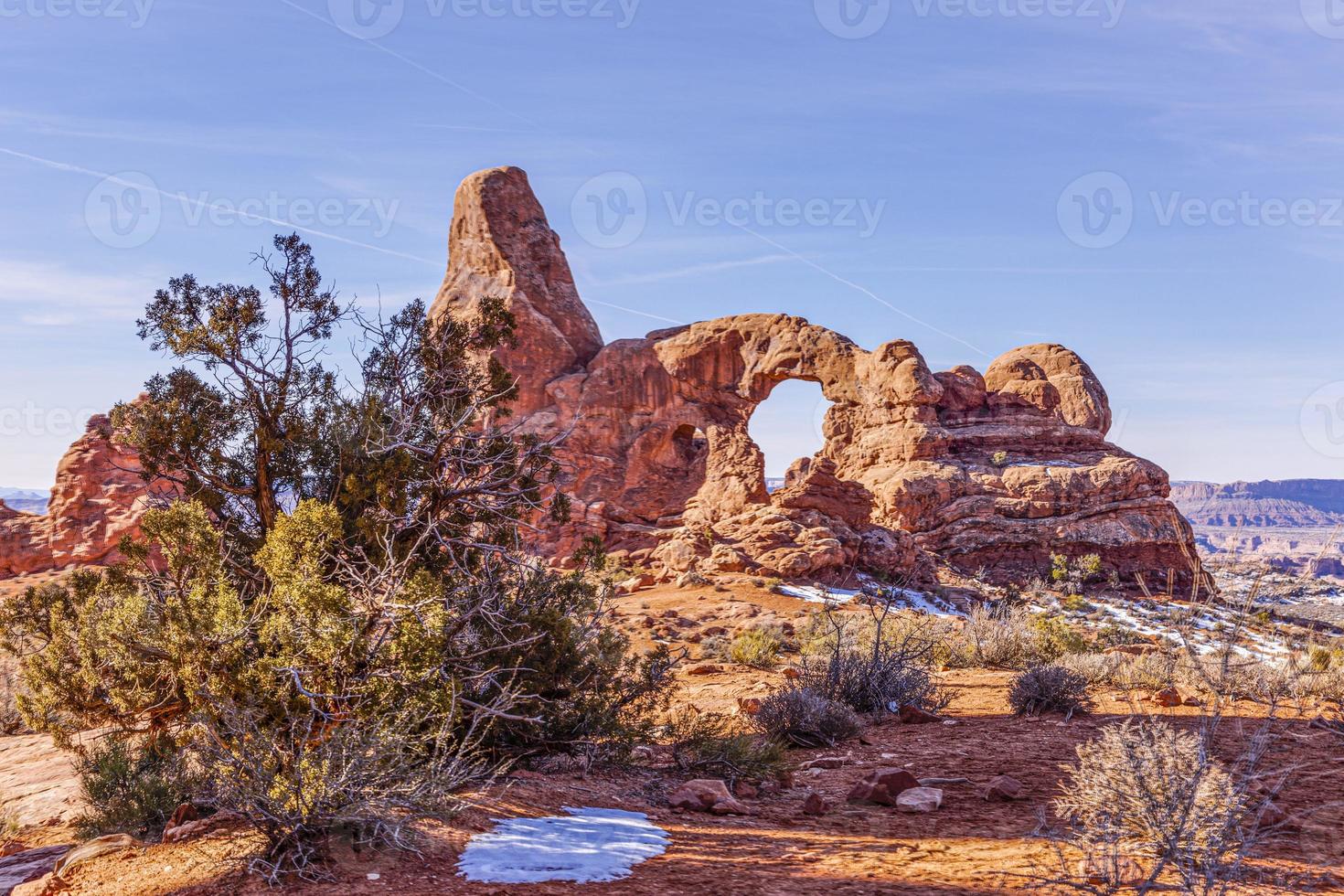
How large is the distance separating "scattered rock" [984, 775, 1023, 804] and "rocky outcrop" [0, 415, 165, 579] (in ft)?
123

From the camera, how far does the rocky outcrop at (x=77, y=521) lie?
117 feet

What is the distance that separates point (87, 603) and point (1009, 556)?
2790 centimetres

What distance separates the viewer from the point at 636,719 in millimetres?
7527

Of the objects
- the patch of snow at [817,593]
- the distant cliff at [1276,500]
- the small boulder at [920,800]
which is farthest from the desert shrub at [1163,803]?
the distant cliff at [1276,500]

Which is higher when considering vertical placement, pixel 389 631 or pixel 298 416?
pixel 298 416

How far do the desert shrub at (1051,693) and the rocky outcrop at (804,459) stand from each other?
14.1m

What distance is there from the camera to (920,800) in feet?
19.2

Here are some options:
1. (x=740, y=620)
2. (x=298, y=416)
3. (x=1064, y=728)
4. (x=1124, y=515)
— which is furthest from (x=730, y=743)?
(x=1124, y=515)

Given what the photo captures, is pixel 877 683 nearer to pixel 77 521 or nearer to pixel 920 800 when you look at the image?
pixel 920 800

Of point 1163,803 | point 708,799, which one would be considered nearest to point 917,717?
point 708,799

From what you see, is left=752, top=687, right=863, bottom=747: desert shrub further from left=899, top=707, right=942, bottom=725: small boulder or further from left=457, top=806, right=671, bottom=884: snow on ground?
left=457, top=806, right=671, bottom=884: snow on ground

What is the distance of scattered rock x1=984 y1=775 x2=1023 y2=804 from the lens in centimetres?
592

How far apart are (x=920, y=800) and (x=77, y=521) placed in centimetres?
4010

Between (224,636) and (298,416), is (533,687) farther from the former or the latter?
(298,416)
